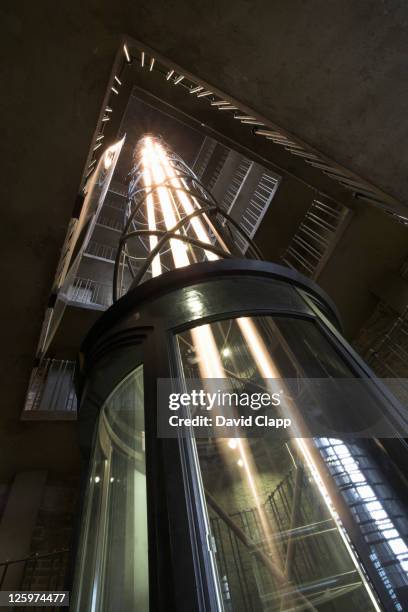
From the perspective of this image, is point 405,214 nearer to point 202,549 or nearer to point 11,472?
point 202,549

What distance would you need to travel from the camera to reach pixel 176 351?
1.52 meters

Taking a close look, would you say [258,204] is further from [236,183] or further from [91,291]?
[91,291]

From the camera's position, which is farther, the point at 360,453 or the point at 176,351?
the point at 176,351

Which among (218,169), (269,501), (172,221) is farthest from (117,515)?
(218,169)

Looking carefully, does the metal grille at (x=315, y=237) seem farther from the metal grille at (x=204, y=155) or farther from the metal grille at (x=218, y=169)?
the metal grille at (x=204, y=155)

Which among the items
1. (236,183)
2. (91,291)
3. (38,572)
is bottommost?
(38,572)

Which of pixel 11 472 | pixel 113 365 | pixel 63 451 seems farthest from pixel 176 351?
pixel 11 472

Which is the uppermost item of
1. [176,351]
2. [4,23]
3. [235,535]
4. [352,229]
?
[352,229]

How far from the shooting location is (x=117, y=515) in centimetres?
148

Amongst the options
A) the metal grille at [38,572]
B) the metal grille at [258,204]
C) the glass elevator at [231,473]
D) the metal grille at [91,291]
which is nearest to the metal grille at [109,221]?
the metal grille at [91,291]

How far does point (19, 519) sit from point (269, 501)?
567cm

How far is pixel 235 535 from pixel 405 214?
3.00 metres

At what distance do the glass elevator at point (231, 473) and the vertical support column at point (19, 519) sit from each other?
13.4ft

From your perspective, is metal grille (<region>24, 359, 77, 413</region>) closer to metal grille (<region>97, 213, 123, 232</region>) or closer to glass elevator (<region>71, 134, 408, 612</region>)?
glass elevator (<region>71, 134, 408, 612</region>)
